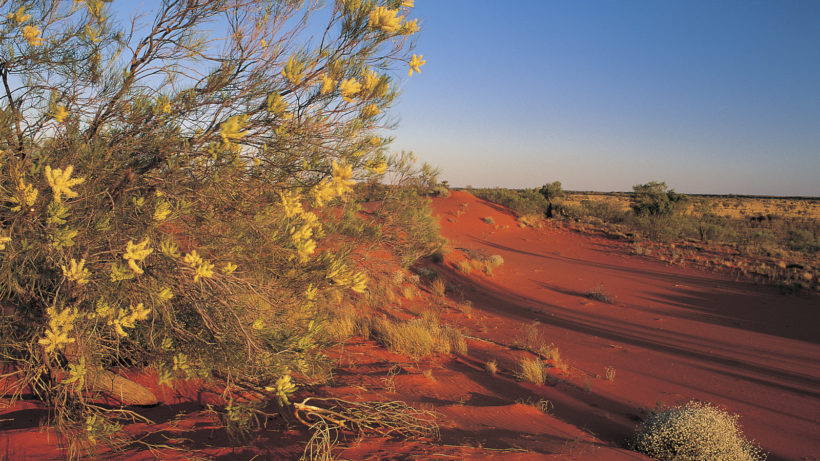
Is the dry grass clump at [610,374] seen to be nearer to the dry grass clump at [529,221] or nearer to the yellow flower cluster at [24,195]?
the yellow flower cluster at [24,195]

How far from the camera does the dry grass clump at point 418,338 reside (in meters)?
7.14

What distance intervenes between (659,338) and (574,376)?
404 cm

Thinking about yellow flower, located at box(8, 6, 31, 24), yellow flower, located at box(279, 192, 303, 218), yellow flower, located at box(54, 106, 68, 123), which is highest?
yellow flower, located at box(8, 6, 31, 24)

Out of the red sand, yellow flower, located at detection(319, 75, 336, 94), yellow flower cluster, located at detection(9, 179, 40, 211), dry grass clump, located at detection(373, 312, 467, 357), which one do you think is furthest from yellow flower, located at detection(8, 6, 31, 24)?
dry grass clump, located at detection(373, 312, 467, 357)

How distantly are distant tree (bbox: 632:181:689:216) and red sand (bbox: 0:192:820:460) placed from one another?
36.4 ft

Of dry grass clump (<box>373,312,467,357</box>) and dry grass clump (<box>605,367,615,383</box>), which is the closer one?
dry grass clump (<box>373,312,467,357</box>)

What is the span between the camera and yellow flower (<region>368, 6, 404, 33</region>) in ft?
9.92

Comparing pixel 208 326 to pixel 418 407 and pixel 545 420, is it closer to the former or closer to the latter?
pixel 418 407

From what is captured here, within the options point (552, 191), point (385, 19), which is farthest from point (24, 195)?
point (552, 191)

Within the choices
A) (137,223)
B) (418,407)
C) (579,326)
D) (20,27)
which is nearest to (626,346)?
(579,326)

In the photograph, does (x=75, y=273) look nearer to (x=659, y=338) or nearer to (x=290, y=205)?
(x=290, y=205)

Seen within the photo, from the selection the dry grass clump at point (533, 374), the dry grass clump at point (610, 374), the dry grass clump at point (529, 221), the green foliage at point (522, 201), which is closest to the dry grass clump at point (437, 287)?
the dry grass clump at point (610, 374)

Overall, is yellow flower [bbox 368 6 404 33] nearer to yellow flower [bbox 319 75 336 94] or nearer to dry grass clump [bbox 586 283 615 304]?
yellow flower [bbox 319 75 336 94]

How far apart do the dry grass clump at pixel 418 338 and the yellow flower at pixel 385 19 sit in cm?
521
